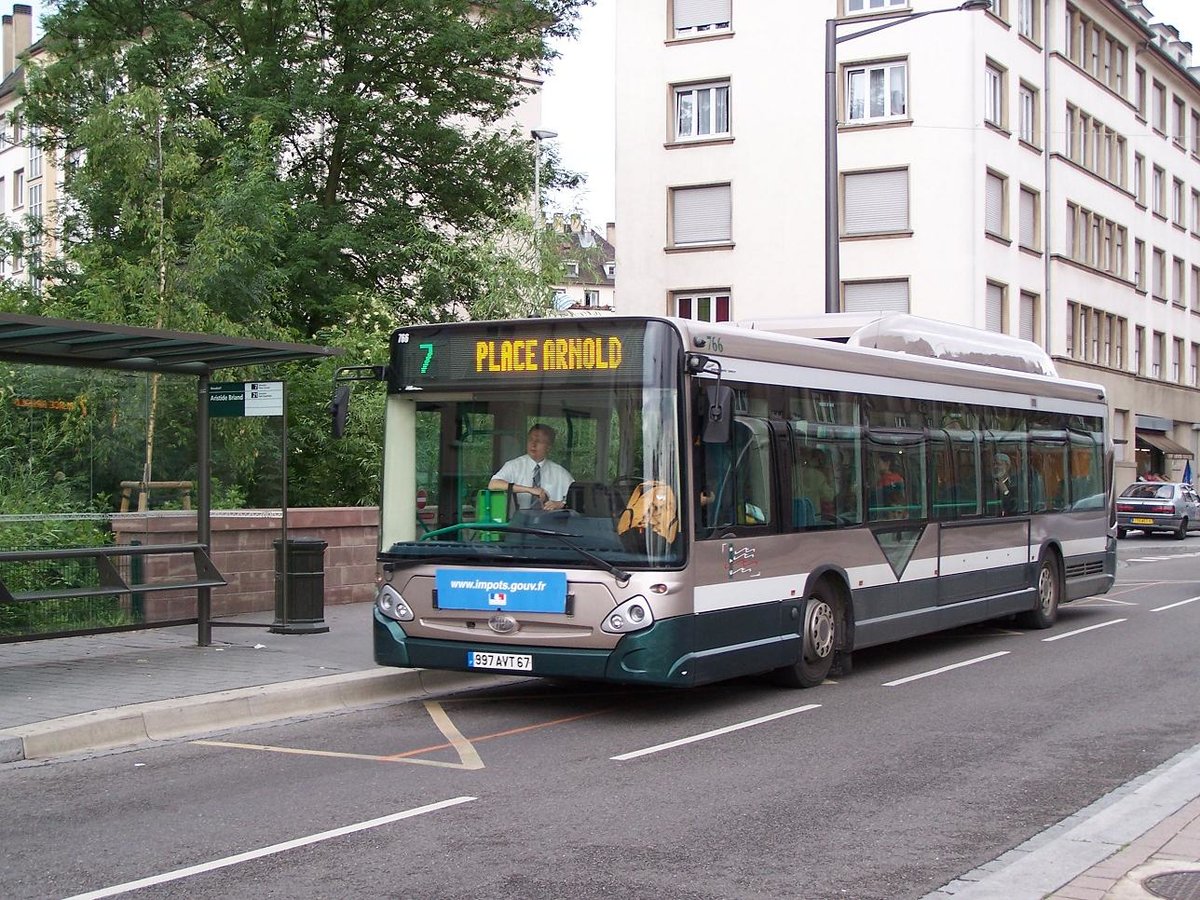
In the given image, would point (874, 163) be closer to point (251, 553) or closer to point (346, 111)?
point (346, 111)

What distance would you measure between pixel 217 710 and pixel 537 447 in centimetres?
279

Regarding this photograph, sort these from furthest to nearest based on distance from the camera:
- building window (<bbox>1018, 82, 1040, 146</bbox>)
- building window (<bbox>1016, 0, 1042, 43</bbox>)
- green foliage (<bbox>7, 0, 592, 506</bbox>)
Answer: building window (<bbox>1018, 82, 1040, 146</bbox>), building window (<bbox>1016, 0, 1042, 43</bbox>), green foliage (<bbox>7, 0, 592, 506</bbox>)

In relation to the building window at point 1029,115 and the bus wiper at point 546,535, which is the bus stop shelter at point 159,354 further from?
the building window at point 1029,115

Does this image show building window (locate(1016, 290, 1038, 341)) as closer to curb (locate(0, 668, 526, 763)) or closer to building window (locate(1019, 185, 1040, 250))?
building window (locate(1019, 185, 1040, 250))

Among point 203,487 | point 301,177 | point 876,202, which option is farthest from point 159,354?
point 876,202

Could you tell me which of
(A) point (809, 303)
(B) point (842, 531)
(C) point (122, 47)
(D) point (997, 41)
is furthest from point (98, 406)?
(D) point (997, 41)

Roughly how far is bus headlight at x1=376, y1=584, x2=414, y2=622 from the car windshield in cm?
3654

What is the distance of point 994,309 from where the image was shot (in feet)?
140

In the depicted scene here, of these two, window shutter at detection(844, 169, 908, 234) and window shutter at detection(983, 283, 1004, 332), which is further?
window shutter at detection(983, 283, 1004, 332)

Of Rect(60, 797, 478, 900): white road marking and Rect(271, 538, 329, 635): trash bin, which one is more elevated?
Rect(271, 538, 329, 635): trash bin

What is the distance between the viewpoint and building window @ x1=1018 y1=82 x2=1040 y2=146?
4506 centimetres

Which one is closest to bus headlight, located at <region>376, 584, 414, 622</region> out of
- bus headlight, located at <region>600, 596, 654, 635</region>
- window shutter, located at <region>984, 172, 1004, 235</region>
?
bus headlight, located at <region>600, 596, 654, 635</region>

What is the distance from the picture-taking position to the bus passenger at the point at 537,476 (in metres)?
10.2

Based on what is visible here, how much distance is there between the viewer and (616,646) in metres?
9.88
